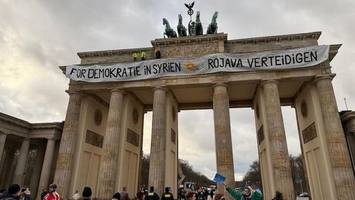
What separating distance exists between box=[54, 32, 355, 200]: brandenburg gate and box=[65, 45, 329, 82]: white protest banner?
75mm

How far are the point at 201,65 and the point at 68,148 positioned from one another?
39.9 ft

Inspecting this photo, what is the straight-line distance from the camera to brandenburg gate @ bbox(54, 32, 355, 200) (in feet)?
58.1

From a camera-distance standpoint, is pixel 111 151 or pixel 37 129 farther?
pixel 37 129

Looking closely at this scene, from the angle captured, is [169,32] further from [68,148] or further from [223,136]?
[68,148]

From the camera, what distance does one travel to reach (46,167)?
77.1 ft

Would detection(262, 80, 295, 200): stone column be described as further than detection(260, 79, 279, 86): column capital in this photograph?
No

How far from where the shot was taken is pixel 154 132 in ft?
63.1

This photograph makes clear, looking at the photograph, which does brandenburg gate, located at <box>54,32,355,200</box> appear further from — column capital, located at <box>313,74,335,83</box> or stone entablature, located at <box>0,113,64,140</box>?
stone entablature, located at <box>0,113,64,140</box>

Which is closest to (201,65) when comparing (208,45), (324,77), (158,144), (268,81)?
(208,45)

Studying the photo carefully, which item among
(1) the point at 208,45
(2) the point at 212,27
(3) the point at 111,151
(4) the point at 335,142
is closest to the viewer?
(4) the point at 335,142

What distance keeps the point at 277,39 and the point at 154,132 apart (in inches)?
481

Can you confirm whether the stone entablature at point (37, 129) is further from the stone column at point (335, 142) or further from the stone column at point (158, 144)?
the stone column at point (335, 142)

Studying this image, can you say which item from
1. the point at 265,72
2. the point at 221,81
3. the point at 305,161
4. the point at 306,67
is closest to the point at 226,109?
the point at 221,81

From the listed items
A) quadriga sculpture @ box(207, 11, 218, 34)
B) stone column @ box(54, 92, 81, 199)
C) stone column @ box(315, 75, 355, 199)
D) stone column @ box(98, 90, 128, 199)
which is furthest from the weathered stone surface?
stone column @ box(315, 75, 355, 199)
